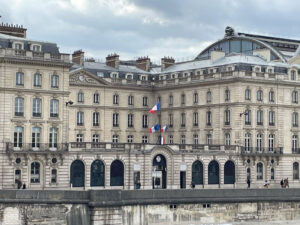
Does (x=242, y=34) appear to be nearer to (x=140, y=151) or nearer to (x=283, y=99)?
(x=283, y=99)

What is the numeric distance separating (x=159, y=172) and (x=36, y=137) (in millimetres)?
13659

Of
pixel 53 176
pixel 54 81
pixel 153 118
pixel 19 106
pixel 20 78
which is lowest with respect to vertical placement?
pixel 53 176

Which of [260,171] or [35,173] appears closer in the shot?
[35,173]

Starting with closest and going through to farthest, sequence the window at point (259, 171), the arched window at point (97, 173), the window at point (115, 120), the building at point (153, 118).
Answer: the building at point (153, 118)
the arched window at point (97, 173)
the window at point (259, 171)
the window at point (115, 120)

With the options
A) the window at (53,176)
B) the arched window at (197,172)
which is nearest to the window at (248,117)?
the arched window at (197,172)

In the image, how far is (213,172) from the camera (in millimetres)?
96312

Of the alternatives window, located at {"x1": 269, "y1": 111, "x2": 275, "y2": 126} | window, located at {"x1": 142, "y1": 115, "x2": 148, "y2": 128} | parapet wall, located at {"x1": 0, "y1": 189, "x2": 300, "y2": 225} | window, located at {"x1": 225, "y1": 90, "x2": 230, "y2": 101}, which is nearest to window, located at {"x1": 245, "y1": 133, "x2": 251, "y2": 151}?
window, located at {"x1": 269, "y1": 111, "x2": 275, "y2": 126}

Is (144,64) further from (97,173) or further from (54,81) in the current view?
(97,173)

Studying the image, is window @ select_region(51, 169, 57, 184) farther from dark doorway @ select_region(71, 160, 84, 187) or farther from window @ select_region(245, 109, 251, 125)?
window @ select_region(245, 109, 251, 125)

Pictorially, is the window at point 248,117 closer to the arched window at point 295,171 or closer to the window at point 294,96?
the window at point 294,96

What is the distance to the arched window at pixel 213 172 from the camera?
95.9 meters

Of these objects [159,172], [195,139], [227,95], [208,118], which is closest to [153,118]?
[195,139]

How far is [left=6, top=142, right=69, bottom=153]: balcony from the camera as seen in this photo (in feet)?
279

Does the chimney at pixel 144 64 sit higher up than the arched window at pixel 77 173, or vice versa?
the chimney at pixel 144 64
